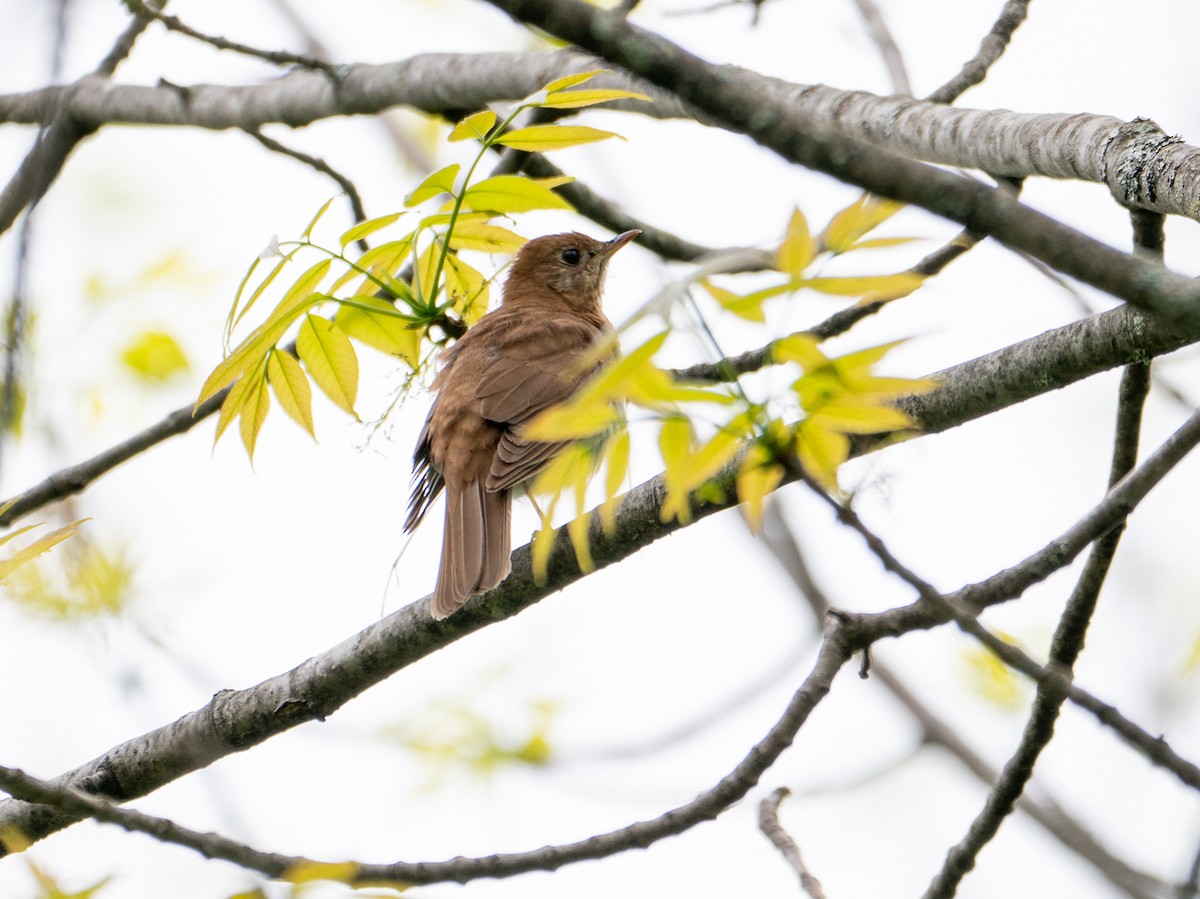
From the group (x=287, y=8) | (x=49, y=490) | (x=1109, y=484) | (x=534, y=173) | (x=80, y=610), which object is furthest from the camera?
(x=287, y=8)

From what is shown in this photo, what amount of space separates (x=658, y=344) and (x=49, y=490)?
379 centimetres

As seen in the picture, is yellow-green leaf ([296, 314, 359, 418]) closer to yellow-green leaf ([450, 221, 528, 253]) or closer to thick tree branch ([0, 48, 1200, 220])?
yellow-green leaf ([450, 221, 528, 253])

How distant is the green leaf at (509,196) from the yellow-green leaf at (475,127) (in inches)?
5.5

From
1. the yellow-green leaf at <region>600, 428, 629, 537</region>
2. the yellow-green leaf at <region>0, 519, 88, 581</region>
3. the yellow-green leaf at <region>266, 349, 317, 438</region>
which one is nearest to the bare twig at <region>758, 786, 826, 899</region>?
the yellow-green leaf at <region>600, 428, 629, 537</region>

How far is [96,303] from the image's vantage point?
23.2 feet

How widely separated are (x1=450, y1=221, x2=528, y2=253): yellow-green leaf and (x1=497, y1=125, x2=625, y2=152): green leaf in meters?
1.04

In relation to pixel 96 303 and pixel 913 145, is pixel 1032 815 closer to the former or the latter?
pixel 913 145

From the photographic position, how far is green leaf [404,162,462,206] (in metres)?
3.38

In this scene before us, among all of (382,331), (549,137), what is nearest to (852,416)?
(549,137)

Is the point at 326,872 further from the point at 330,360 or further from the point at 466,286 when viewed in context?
the point at 466,286

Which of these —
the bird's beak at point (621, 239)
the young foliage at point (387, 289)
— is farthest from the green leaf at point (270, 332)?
the bird's beak at point (621, 239)

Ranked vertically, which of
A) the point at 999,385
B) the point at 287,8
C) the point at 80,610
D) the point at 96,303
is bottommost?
the point at 999,385

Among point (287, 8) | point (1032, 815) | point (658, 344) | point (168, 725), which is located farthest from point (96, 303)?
point (658, 344)

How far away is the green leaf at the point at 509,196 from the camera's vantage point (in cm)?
344
